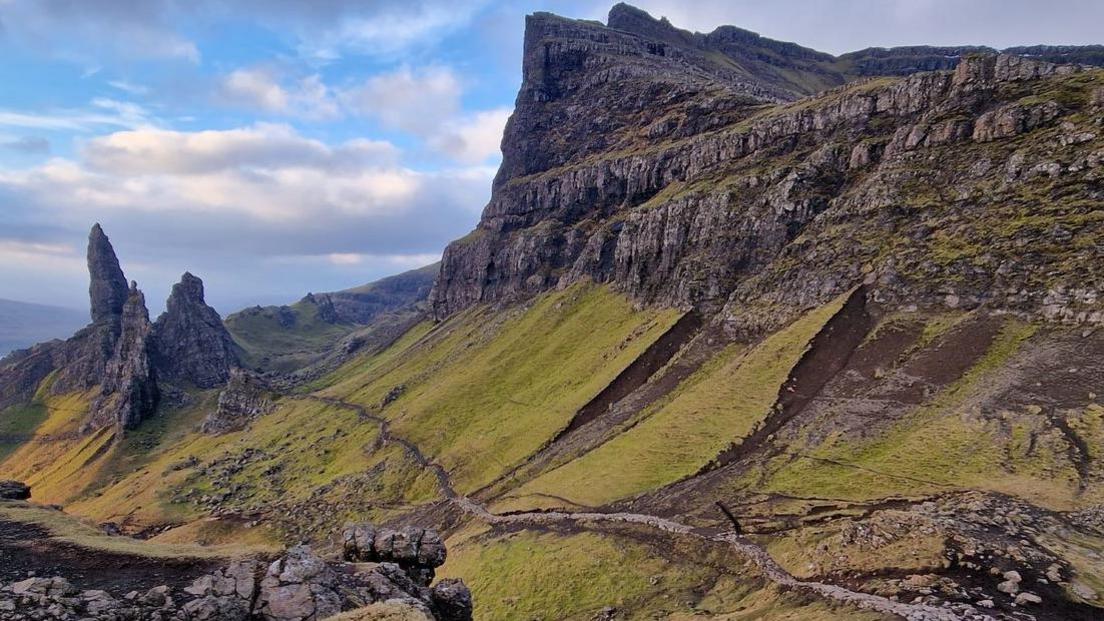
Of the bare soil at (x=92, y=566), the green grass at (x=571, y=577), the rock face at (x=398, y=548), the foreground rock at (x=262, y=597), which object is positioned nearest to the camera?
the foreground rock at (x=262, y=597)

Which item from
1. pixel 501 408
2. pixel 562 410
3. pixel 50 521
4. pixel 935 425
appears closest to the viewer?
pixel 50 521

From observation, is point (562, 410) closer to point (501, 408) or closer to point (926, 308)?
point (501, 408)

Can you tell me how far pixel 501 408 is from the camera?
129000 millimetres

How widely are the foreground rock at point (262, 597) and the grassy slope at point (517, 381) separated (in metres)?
67.8

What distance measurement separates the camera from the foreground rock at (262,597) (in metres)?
25.3

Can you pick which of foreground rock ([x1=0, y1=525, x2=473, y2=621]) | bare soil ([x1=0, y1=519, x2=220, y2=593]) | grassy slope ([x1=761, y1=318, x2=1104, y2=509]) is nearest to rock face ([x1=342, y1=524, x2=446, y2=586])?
foreground rock ([x1=0, y1=525, x2=473, y2=621])

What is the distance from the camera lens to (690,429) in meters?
83.5

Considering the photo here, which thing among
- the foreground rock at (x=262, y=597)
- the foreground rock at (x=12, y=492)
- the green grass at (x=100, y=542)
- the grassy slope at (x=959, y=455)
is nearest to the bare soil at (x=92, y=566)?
the green grass at (x=100, y=542)

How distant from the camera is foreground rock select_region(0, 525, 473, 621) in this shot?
→ 2533cm

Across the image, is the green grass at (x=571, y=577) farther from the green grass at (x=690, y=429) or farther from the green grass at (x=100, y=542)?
the green grass at (x=100, y=542)

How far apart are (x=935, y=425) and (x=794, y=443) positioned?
617 inches

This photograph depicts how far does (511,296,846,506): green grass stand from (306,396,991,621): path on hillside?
4919 millimetres

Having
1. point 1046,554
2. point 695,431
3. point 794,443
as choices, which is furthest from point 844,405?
point 1046,554

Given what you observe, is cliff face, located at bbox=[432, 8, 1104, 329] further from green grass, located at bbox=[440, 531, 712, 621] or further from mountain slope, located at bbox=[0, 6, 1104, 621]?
green grass, located at bbox=[440, 531, 712, 621]
